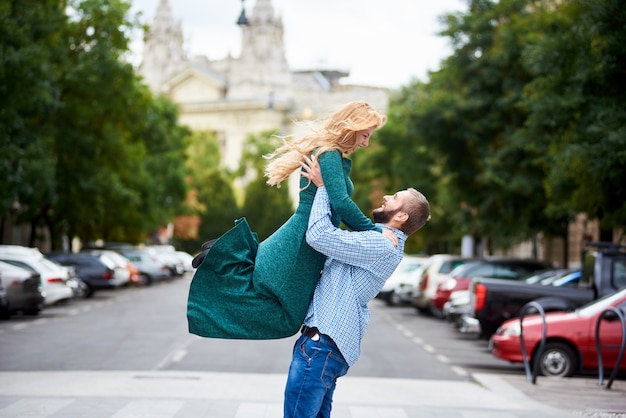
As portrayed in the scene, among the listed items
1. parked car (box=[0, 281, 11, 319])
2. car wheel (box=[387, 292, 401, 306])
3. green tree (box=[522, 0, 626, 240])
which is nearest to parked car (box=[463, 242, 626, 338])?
green tree (box=[522, 0, 626, 240])

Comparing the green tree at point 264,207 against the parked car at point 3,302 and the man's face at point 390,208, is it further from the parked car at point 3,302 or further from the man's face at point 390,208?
the man's face at point 390,208

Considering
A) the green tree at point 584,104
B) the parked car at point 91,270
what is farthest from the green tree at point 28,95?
the green tree at point 584,104

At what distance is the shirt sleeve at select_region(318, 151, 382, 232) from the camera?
5418 millimetres

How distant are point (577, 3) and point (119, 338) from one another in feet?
33.8

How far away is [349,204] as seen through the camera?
17.9 feet

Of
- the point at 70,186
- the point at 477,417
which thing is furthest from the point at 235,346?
the point at 70,186

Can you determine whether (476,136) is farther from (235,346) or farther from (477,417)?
(477,417)

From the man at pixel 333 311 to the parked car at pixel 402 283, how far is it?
28664mm

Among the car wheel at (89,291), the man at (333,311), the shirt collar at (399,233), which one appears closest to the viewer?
the man at (333,311)

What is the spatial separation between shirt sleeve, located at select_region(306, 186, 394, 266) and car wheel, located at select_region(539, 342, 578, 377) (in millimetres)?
10533

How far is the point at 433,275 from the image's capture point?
101ft

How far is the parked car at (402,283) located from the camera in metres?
35.8

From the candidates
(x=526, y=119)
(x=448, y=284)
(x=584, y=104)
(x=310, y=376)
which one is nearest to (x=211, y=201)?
(x=526, y=119)

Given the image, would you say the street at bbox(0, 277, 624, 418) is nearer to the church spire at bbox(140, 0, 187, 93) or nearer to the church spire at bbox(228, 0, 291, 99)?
the church spire at bbox(228, 0, 291, 99)
